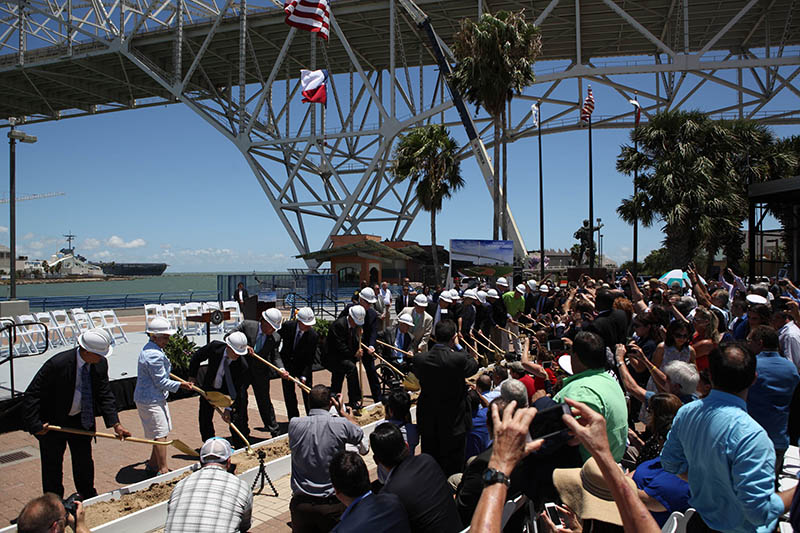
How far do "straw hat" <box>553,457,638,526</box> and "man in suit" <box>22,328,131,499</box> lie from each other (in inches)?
175

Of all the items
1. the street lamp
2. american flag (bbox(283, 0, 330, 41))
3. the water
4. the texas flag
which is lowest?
the water

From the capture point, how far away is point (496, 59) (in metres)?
25.1

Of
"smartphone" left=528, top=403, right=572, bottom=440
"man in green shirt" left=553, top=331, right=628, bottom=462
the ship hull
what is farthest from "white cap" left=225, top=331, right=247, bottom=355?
the ship hull

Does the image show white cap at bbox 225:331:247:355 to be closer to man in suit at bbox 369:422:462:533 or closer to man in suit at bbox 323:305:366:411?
man in suit at bbox 323:305:366:411

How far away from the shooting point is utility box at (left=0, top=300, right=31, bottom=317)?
1656cm

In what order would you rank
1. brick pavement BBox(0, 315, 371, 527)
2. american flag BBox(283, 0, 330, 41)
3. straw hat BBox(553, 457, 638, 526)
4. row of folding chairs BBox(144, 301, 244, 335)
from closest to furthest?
1. straw hat BBox(553, 457, 638, 526)
2. brick pavement BBox(0, 315, 371, 527)
3. row of folding chairs BBox(144, 301, 244, 335)
4. american flag BBox(283, 0, 330, 41)

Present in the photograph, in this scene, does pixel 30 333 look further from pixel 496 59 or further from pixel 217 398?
pixel 496 59

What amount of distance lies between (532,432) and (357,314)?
6.28 meters

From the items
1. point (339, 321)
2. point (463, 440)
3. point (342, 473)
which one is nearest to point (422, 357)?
point (463, 440)

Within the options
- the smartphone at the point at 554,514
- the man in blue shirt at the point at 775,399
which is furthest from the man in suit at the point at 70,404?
the man in blue shirt at the point at 775,399

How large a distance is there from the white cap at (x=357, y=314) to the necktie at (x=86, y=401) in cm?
388

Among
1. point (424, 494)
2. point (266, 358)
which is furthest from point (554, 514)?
point (266, 358)

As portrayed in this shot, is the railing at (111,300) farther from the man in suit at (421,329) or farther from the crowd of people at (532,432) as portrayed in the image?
the crowd of people at (532,432)

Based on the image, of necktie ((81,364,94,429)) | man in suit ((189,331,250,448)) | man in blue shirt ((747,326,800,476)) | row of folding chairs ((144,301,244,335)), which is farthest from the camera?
row of folding chairs ((144,301,244,335))
